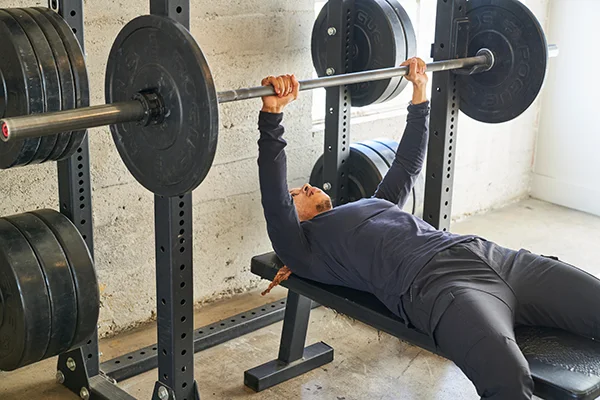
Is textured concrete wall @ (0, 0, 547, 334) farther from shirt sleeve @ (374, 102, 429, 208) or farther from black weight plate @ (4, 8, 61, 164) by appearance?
shirt sleeve @ (374, 102, 429, 208)

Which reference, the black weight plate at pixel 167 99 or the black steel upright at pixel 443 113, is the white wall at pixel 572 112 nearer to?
the black steel upright at pixel 443 113

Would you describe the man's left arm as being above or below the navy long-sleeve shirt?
above

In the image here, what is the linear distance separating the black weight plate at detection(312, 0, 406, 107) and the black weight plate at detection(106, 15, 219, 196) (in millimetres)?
1164

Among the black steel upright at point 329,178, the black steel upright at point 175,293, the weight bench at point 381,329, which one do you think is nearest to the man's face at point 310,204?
the weight bench at point 381,329

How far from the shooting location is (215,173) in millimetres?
3035

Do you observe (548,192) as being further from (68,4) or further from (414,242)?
(68,4)

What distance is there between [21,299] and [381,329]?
0.93 m

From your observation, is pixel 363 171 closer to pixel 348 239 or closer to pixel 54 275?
pixel 348 239

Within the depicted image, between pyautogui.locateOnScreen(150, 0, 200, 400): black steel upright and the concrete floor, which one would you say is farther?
the concrete floor

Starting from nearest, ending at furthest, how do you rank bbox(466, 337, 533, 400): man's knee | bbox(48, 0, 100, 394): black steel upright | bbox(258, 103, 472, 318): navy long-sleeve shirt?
bbox(466, 337, 533, 400): man's knee → bbox(258, 103, 472, 318): navy long-sleeve shirt → bbox(48, 0, 100, 394): black steel upright

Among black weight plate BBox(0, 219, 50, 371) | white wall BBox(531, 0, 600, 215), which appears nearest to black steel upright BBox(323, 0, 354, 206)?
black weight plate BBox(0, 219, 50, 371)

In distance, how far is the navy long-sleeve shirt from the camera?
7.14 feet

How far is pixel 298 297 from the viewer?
8.49ft

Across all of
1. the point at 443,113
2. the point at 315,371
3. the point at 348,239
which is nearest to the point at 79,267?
the point at 348,239
